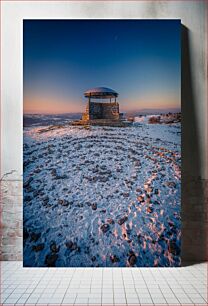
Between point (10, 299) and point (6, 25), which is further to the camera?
point (6, 25)

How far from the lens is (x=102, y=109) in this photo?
4289 mm

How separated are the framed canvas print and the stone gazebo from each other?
1cm

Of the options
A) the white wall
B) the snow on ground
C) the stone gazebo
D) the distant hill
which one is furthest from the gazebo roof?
the white wall

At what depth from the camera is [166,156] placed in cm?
420

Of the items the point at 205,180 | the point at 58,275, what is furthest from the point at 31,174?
the point at 205,180

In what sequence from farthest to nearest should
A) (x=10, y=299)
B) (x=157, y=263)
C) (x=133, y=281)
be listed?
(x=157, y=263) < (x=133, y=281) < (x=10, y=299)

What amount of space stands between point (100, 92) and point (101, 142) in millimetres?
539

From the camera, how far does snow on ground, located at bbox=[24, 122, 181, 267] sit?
13.5ft

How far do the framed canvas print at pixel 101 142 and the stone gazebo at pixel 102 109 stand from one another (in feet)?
0.04

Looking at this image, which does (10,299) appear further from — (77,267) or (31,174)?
(31,174)

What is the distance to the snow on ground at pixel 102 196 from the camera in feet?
13.5

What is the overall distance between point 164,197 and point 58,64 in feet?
5.98

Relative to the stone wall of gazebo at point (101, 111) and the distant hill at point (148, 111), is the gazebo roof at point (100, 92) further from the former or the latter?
the distant hill at point (148, 111)

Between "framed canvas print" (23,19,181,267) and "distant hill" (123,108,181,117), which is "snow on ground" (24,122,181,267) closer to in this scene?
"framed canvas print" (23,19,181,267)
